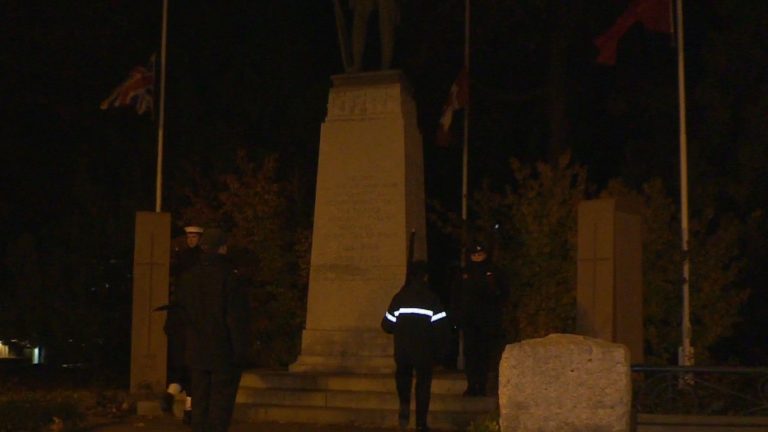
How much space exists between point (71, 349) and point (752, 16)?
1503 cm

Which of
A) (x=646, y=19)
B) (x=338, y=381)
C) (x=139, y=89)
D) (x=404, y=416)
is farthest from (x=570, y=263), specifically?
(x=139, y=89)

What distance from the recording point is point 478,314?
13672 millimetres

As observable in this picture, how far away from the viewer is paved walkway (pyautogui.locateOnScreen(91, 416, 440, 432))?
1312 cm

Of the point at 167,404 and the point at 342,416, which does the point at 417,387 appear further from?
the point at 167,404

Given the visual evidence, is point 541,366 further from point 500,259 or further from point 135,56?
point 135,56

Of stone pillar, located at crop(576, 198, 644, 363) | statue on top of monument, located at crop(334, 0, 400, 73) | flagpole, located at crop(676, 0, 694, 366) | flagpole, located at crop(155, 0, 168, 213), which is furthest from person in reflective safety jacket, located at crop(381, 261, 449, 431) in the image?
flagpole, located at crop(155, 0, 168, 213)

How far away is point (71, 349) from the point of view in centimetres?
2419

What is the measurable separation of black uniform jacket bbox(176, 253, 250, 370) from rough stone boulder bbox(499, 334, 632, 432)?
2.17 m

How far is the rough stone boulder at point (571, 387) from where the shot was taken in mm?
8453

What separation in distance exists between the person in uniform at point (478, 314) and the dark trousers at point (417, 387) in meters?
1.39

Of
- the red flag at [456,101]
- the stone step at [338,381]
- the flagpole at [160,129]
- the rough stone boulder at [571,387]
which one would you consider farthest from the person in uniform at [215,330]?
the red flag at [456,101]

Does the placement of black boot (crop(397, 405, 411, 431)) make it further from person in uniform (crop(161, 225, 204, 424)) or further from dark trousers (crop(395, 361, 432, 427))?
person in uniform (crop(161, 225, 204, 424))

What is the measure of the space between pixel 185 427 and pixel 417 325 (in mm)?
2704

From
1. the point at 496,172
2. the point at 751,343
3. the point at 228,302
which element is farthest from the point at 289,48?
the point at 228,302
